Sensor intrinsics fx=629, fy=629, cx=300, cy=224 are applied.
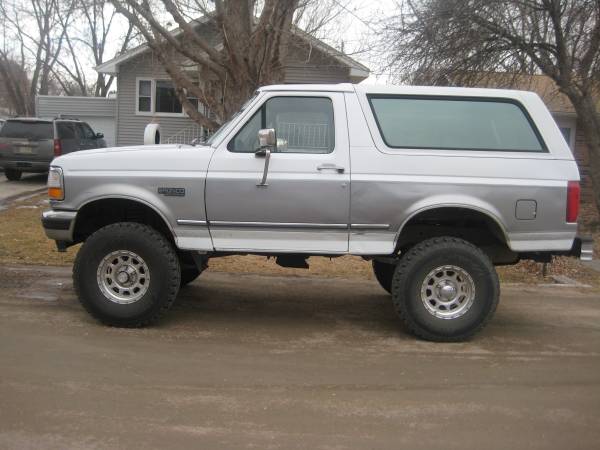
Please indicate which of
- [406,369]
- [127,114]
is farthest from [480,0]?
[127,114]

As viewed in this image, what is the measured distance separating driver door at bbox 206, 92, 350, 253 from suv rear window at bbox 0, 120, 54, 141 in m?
13.4

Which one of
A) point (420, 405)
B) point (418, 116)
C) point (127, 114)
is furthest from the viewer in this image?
point (127, 114)

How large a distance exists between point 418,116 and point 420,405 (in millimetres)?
2591

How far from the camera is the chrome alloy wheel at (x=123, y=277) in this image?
222 inches

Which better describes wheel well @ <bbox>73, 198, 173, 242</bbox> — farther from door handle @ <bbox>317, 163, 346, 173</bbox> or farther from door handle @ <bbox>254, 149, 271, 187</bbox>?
door handle @ <bbox>317, 163, 346, 173</bbox>

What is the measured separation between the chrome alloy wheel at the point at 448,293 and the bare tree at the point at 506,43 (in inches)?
329

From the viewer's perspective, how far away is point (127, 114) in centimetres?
2333

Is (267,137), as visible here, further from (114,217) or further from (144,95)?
(144,95)

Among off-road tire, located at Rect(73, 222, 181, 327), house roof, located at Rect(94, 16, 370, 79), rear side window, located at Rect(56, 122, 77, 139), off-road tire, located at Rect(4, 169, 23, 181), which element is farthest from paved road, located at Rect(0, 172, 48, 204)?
off-road tire, located at Rect(73, 222, 181, 327)

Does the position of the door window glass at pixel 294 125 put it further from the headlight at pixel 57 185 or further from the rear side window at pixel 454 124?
the headlight at pixel 57 185

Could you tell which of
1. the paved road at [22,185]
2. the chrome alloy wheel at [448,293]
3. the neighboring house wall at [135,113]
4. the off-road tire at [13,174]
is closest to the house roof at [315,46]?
the neighboring house wall at [135,113]

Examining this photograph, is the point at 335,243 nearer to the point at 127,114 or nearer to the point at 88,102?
the point at 127,114

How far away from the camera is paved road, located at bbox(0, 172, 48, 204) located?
15227 millimetres

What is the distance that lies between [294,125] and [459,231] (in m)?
1.83
